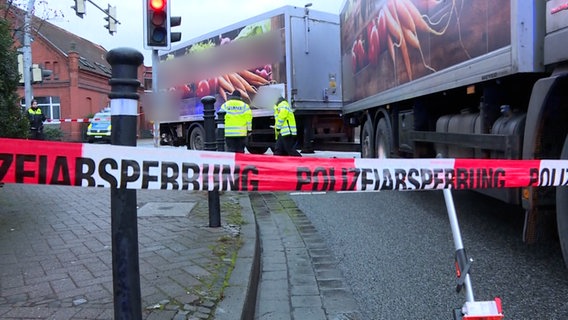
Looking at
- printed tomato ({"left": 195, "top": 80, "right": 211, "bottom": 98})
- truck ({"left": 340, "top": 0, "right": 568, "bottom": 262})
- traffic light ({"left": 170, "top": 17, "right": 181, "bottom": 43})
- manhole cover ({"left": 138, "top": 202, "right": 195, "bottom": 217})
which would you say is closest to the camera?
truck ({"left": 340, "top": 0, "right": 568, "bottom": 262})

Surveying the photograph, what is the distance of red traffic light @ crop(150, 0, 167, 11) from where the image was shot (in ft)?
19.6

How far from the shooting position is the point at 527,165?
3.11 meters

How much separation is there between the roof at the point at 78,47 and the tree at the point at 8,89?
35.6 metres

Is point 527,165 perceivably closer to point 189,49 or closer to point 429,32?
point 429,32

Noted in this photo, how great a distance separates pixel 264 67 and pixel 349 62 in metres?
3.00

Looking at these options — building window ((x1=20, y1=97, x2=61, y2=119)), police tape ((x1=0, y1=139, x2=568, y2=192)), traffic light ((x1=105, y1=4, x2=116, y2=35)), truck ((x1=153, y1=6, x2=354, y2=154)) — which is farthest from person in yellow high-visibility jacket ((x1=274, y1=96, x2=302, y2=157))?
building window ((x1=20, y1=97, x2=61, y2=119))

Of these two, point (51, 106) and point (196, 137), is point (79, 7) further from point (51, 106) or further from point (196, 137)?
point (51, 106)

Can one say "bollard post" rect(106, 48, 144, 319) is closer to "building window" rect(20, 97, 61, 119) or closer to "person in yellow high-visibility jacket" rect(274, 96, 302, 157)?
"person in yellow high-visibility jacket" rect(274, 96, 302, 157)

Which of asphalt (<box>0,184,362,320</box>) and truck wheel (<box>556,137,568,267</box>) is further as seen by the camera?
truck wheel (<box>556,137,568,267</box>)

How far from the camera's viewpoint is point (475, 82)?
16.2 feet

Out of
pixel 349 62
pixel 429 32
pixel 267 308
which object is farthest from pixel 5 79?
pixel 349 62

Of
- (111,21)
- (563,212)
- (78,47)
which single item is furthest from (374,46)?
(78,47)

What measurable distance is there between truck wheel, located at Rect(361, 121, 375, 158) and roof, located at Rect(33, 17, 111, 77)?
33.6 meters

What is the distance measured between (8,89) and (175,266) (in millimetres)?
3153
